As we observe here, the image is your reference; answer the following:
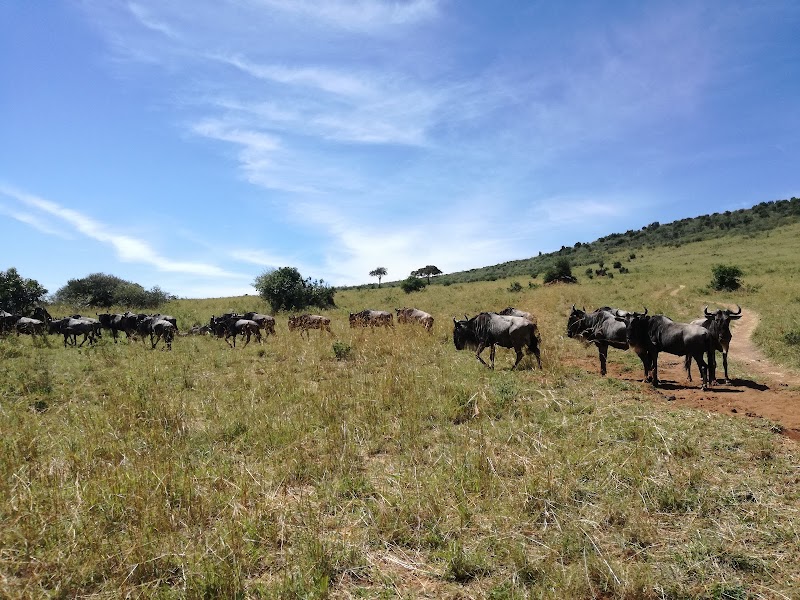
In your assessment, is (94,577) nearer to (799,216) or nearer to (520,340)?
(520,340)

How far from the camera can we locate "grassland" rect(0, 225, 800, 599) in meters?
3.46

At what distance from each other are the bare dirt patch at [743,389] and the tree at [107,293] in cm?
4047

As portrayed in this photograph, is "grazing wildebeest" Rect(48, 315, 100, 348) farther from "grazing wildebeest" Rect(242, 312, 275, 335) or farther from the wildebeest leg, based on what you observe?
the wildebeest leg

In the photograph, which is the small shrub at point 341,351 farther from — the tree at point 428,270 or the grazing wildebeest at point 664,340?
the tree at point 428,270

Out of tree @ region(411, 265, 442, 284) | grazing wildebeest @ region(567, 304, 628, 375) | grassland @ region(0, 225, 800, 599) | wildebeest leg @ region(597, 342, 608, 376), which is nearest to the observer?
grassland @ region(0, 225, 800, 599)

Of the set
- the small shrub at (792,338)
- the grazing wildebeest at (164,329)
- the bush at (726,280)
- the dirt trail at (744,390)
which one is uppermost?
the bush at (726,280)

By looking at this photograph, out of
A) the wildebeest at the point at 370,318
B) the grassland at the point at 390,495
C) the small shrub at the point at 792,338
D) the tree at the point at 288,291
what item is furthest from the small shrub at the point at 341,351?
the tree at the point at 288,291

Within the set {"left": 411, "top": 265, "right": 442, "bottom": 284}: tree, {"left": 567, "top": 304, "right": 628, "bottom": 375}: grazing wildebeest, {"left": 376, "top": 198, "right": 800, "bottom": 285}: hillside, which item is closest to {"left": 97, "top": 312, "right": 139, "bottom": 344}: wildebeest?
{"left": 567, "top": 304, "right": 628, "bottom": 375}: grazing wildebeest

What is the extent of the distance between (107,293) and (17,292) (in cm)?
899

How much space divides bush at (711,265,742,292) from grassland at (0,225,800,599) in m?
26.7

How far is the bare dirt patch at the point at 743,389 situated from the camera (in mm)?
7891

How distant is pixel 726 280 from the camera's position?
97.3ft

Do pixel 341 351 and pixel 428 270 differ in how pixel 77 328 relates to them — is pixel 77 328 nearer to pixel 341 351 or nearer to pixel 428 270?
pixel 341 351

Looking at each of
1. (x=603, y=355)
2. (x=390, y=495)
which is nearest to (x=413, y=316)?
(x=603, y=355)
